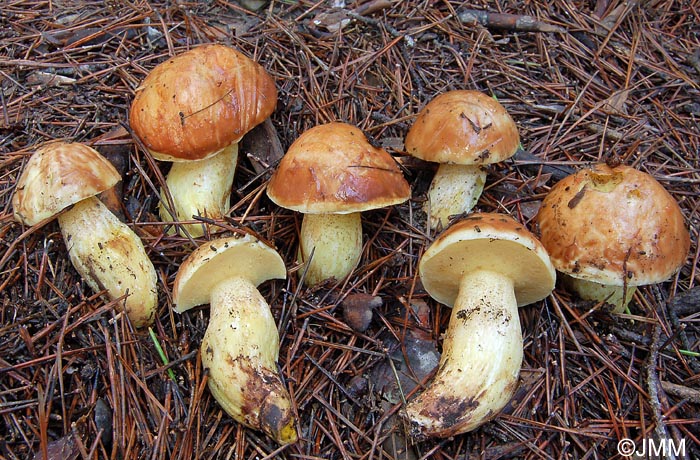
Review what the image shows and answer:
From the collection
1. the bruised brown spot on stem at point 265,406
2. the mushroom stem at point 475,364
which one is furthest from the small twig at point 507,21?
the bruised brown spot on stem at point 265,406

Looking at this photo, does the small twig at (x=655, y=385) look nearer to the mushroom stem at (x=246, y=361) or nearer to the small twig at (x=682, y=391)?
the small twig at (x=682, y=391)

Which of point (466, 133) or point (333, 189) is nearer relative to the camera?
point (333, 189)

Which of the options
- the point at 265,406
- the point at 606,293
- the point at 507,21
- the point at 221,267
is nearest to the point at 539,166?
the point at 606,293

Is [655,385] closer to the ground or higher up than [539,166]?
closer to the ground

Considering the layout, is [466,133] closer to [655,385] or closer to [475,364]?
[475,364]

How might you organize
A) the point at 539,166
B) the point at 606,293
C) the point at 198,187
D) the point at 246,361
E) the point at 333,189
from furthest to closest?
the point at 539,166 → the point at 198,187 → the point at 606,293 → the point at 333,189 → the point at 246,361

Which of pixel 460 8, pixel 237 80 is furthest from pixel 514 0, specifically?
pixel 237 80

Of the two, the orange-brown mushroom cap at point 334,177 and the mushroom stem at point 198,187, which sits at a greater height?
the orange-brown mushroom cap at point 334,177
